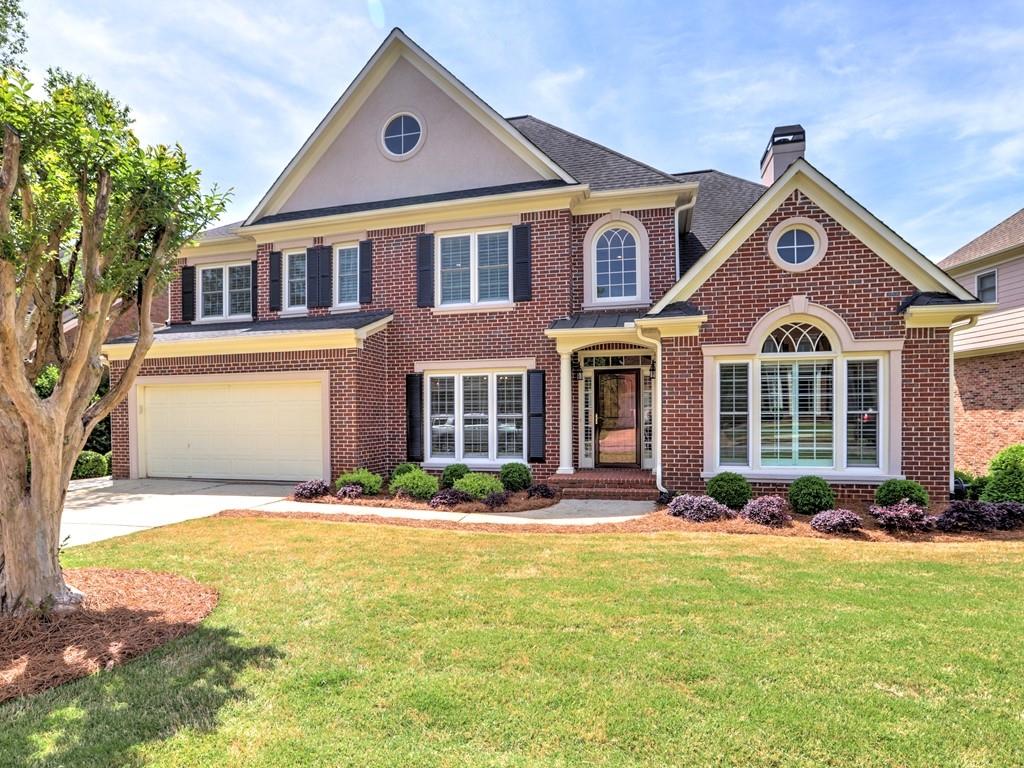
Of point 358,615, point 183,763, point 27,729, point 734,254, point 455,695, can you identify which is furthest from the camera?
point 734,254

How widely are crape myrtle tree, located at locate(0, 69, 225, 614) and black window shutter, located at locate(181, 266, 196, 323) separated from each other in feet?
36.3

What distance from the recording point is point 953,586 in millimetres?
5324

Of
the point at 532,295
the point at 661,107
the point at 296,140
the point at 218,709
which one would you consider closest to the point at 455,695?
the point at 218,709

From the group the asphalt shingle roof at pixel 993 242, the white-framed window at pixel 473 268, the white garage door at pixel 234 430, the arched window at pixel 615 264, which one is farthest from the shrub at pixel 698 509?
the asphalt shingle roof at pixel 993 242

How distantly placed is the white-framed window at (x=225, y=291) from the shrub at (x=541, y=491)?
362 inches

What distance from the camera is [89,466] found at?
13891 mm

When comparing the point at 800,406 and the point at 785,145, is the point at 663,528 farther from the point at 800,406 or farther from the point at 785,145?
the point at 785,145

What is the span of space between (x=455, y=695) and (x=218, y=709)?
1.38 meters

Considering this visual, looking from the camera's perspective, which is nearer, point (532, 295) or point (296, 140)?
point (532, 295)

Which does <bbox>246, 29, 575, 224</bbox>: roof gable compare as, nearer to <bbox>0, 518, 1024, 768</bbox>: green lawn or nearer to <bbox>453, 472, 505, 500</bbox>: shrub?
<bbox>453, 472, 505, 500</bbox>: shrub

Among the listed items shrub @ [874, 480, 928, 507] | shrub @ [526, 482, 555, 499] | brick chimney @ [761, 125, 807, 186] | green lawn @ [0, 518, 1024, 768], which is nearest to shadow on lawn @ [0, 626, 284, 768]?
green lawn @ [0, 518, 1024, 768]

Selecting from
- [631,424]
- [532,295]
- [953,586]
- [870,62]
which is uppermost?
[870,62]

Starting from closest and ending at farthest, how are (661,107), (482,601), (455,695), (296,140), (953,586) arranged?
(455,695), (482,601), (953,586), (661,107), (296,140)

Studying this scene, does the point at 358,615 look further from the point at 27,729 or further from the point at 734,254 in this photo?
the point at 734,254
